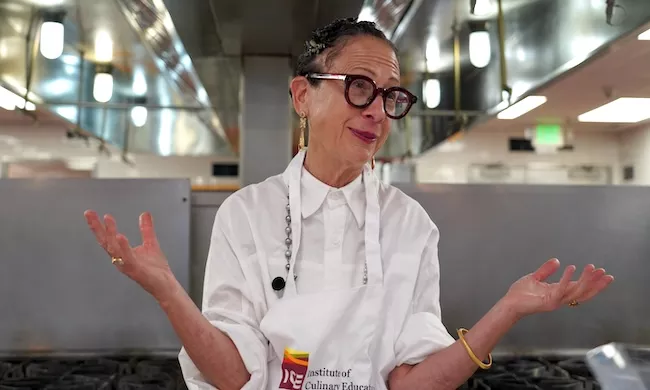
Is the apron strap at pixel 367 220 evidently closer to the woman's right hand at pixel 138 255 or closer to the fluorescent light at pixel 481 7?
the woman's right hand at pixel 138 255

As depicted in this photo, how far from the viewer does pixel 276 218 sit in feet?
3.47

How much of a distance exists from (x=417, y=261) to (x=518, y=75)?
210cm

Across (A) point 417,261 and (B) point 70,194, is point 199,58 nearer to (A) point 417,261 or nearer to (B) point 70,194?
(B) point 70,194

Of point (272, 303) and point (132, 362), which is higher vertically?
point (272, 303)

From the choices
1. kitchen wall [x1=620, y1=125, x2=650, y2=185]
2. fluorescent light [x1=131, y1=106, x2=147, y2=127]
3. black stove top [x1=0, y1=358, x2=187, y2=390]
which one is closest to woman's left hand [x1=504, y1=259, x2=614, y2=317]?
black stove top [x1=0, y1=358, x2=187, y2=390]

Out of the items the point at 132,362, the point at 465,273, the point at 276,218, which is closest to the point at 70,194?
the point at 132,362

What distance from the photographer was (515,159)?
7102mm

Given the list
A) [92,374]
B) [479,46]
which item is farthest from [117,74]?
[92,374]

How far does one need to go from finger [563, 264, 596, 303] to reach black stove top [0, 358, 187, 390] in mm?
1087

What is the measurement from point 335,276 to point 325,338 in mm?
122

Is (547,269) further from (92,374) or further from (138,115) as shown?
(138,115)

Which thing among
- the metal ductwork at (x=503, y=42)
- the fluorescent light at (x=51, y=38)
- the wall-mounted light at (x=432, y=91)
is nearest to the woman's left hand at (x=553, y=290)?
the metal ductwork at (x=503, y=42)

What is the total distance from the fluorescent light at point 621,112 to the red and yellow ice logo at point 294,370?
4.84 m

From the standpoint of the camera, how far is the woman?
90cm
